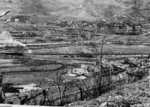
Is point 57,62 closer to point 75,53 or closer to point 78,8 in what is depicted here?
point 75,53

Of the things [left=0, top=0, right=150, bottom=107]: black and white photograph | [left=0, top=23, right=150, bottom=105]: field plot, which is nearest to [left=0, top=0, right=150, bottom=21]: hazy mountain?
[left=0, top=0, right=150, bottom=107]: black and white photograph

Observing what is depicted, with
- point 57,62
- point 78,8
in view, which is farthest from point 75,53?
point 78,8

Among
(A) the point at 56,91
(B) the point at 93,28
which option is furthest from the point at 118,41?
(A) the point at 56,91

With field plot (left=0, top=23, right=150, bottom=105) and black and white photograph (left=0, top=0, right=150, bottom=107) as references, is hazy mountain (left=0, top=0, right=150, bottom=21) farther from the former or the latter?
field plot (left=0, top=23, right=150, bottom=105)

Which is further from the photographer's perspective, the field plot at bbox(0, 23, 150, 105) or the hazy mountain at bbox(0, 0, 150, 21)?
the hazy mountain at bbox(0, 0, 150, 21)

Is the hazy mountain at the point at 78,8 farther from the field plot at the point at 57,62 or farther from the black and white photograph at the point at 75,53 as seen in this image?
the field plot at the point at 57,62

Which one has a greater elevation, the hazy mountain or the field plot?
the hazy mountain

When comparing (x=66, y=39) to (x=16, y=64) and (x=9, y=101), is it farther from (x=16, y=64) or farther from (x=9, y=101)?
(x=9, y=101)
